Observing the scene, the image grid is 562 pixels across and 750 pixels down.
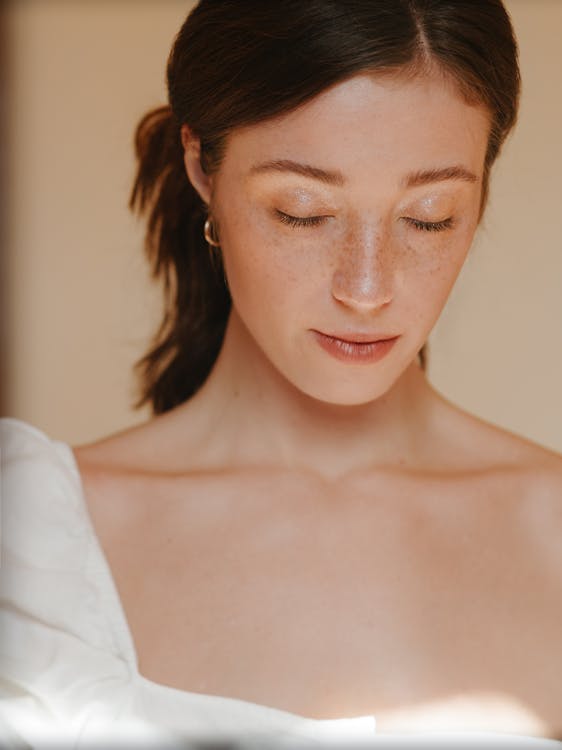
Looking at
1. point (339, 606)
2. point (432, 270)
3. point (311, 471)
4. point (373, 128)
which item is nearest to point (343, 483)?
point (311, 471)

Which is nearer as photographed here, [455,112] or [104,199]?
[455,112]

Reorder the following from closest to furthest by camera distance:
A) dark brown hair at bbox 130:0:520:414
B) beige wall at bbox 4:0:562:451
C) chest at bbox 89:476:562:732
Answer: dark brown hair at bbox 130:0:520:414 < chest at bbox 89:476:562:732 < beige wall at bbox 4:0:562:451

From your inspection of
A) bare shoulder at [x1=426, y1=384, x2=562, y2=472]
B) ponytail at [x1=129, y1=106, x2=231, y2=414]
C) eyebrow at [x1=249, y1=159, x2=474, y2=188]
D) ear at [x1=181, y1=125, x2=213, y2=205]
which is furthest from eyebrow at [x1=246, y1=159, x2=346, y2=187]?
bare shoulder at [x1=426, y1=384, x2=562, y2=472]

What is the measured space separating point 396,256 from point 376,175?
82 mm

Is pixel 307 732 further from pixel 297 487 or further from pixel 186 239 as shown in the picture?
pixel 186 239

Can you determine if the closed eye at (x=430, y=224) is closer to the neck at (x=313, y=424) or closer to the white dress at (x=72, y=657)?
the neck at (x=313, y=424)

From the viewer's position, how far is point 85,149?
1.46 m

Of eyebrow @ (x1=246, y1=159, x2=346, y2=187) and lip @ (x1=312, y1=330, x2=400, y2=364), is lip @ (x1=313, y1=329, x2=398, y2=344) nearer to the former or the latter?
lip @ (x1=312, y1=330, x2=400, y2=364)

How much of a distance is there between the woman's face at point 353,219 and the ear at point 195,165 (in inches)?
1.6

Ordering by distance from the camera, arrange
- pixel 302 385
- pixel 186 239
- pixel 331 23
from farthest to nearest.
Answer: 1. pixel 186 239
2. pixel 302 385
3. pixel 331 23

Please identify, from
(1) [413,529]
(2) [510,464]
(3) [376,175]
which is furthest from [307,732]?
(3) [376,175]

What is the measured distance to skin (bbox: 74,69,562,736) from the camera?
1.07 meters

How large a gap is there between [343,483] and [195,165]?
36 centimetres

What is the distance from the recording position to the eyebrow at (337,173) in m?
1.04
